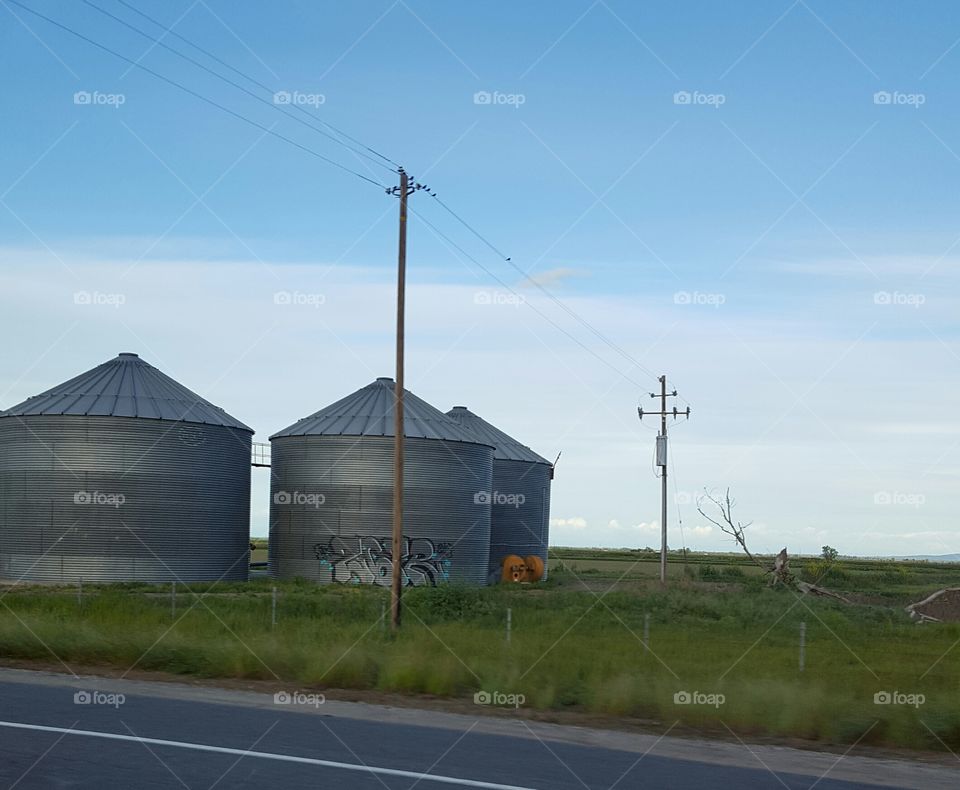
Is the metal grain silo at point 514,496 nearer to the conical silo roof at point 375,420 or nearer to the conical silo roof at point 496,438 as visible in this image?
the conical silo roof at point 496,438

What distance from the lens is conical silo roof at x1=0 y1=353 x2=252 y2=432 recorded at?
1861 inches

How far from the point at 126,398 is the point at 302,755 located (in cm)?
4025

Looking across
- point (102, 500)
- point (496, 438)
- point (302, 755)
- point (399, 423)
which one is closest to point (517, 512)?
point (496, 438)

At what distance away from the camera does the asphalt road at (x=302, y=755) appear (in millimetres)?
9570

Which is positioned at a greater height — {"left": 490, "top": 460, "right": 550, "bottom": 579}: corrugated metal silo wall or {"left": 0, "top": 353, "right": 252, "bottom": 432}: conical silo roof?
{"left": 0, "top": 353, "right": 252, "bottom": 432}: conical silo roof

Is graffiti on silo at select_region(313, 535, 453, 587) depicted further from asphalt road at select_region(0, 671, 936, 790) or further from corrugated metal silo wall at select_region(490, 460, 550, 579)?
asphalt road at select_region(0, 671, 936, 790)

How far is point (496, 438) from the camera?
70312mm

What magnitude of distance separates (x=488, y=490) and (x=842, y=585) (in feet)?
85.5

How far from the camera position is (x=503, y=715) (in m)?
14.7

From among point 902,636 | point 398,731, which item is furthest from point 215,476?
point 398,731

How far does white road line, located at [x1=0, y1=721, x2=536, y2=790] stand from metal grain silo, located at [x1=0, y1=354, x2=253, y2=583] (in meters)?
35.4

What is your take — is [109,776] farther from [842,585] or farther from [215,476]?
[842,585]

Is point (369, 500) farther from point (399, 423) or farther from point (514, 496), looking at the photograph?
point (399, 423)

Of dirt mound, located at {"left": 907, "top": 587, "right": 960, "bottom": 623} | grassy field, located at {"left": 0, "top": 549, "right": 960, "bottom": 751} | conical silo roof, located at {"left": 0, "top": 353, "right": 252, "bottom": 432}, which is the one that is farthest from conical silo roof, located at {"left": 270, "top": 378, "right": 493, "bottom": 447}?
dirt mound, located at {"left": 907, "top": 587, "right": 960, "bottom": 623}
